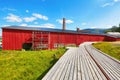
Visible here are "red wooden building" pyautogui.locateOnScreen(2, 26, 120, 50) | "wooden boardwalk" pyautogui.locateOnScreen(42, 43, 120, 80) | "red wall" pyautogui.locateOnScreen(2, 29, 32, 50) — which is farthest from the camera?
"red wooden building" pyautogui.locateOnScreen(2, 26, 120, 50)

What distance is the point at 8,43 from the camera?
104 feet

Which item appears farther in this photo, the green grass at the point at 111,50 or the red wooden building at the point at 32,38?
the red wooden building at the point at 32,38

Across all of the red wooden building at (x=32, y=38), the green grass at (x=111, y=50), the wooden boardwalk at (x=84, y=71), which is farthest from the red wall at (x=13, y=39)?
the wooden boardwalk at (x=84, y=71)

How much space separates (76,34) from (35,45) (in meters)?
13.4

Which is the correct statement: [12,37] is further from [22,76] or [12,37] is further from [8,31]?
[22,76]

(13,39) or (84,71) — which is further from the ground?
(13,39)

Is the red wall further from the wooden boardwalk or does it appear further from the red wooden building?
the wooden boardwalk

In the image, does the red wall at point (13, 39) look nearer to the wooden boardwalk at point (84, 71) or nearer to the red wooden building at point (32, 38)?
the red wooden building at point (32, 38)

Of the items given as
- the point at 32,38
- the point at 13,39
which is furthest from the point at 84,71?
the point at 13,39

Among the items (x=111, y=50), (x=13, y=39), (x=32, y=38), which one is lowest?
(x=111, y=50)

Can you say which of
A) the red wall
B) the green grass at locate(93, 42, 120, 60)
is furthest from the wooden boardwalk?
the red wall

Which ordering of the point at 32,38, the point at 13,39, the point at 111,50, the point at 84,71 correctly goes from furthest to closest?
the point at 32,38, the point at 13,39, the point at 111,50, the point at 84,71

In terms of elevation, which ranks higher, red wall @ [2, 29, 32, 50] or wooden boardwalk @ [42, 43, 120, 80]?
red wall @ [2, 29, 32, 50]

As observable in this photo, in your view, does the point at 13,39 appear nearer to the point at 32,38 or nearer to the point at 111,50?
the point at 32,38
